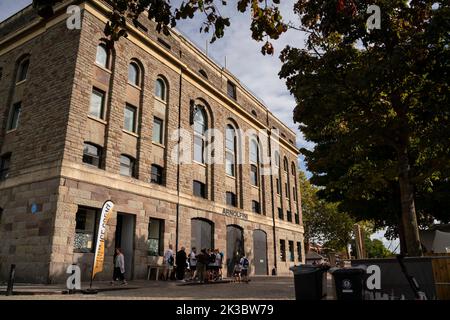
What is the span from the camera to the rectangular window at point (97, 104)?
17547mm

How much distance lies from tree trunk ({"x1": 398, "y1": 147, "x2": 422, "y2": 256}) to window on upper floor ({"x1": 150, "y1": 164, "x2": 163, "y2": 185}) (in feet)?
41.9

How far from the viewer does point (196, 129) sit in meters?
24.8

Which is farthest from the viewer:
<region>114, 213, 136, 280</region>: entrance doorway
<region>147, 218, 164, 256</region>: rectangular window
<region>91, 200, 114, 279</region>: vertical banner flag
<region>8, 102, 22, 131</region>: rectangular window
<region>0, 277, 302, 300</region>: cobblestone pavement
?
<region>147, 218, 164, 256</region>: rectangular window

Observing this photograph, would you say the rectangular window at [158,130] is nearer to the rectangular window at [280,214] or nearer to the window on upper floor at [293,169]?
the rectangular window at [280,214]

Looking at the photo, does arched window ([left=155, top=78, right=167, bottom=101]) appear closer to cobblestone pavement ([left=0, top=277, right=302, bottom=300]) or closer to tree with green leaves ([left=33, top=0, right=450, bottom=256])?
tree with green leaves ([left=33, top=0, right=450, bottom=256])

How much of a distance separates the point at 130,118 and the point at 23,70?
669 centimetres

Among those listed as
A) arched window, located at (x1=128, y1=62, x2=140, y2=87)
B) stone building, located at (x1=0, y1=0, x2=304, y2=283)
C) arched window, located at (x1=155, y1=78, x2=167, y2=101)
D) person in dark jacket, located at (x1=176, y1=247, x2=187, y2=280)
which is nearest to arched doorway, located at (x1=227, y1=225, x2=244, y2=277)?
stone building, located at (x1=0, y1=0, x2=304, y2=283)

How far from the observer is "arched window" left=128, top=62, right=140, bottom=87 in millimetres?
20328

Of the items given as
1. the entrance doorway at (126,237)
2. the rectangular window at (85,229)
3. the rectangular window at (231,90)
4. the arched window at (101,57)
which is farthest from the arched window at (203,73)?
the rectangular window at (85,229)

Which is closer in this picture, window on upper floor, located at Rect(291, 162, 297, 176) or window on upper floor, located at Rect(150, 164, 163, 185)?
window on upper floor, located at Rect(150, 164, 163, 185)

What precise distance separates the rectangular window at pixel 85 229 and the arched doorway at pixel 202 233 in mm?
7110

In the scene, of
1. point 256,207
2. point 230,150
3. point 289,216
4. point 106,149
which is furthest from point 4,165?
point 289,216

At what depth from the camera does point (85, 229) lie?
15.9 meters
